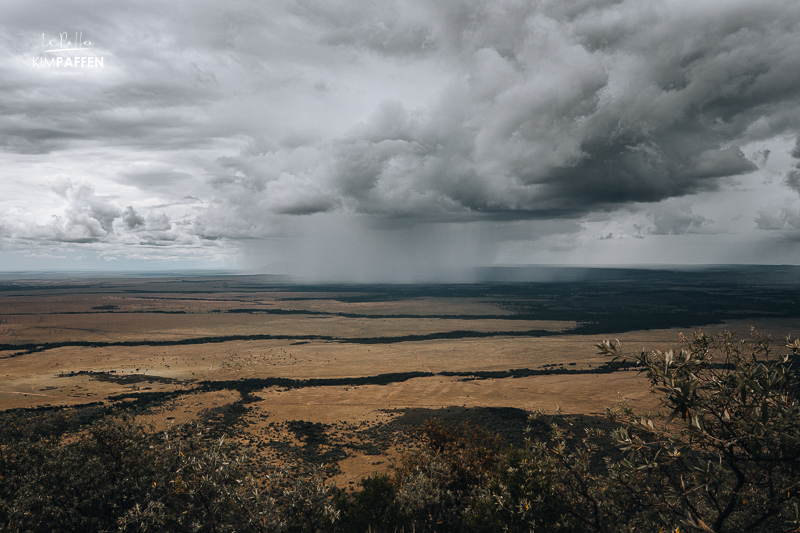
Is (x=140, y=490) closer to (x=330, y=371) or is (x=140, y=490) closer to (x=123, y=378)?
(x=330, y=371)

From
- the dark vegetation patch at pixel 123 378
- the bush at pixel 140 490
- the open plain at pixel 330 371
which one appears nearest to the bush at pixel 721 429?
the bush at pixel 140 490

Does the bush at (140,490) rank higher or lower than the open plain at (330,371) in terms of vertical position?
higher

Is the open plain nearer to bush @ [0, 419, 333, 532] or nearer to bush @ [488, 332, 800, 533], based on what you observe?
bush @ [0, 419, 333, 532]

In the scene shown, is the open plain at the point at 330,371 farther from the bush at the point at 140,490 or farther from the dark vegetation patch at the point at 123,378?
the bush at the point at 140,490

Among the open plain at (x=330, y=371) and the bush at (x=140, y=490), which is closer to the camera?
the bush at (x=140, y=490)

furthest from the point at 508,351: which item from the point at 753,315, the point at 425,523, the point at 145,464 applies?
the point at 753,315

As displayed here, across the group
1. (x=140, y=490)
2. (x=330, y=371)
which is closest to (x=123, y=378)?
(x=330, y=371)

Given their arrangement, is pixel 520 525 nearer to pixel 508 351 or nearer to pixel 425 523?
pixel 425 523

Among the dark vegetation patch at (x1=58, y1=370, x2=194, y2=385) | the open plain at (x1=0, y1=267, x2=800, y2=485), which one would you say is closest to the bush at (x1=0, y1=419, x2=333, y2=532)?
the open plain at (x1=0, y1=267, x2=800, y2=485)
